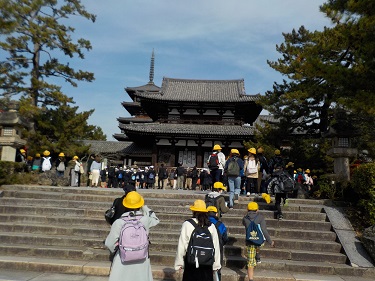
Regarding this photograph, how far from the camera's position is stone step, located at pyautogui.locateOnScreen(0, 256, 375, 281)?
588 cm

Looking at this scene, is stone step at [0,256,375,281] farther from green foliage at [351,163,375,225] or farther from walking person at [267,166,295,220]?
walking person at [267,166,295,220]

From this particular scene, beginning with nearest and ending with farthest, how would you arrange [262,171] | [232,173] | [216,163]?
[232,173] → [216,163] → [262,171]

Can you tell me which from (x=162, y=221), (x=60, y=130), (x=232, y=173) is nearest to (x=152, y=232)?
(x=162, y=221)

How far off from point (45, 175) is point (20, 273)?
6786 mm

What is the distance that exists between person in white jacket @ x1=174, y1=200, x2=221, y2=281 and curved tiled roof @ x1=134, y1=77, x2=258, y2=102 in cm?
2150

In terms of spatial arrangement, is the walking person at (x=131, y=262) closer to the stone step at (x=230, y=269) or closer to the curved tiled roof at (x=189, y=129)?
the stone step at (x=230, y=269)

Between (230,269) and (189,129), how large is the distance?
18454 mm

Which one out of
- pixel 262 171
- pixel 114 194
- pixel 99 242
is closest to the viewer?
pixel 99 242

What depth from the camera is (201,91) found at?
1142 inches

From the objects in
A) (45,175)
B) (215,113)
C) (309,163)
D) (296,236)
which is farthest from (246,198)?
(215,113)

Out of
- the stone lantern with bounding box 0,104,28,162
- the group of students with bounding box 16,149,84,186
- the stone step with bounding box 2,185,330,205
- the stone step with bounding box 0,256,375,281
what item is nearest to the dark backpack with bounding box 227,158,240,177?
the stone step with bounding box 2,185,330,205

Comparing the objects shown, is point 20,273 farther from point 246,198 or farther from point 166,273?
point 246,198

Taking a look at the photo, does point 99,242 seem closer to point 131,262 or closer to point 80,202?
point 80,202

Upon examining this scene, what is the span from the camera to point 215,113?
2628 cm
